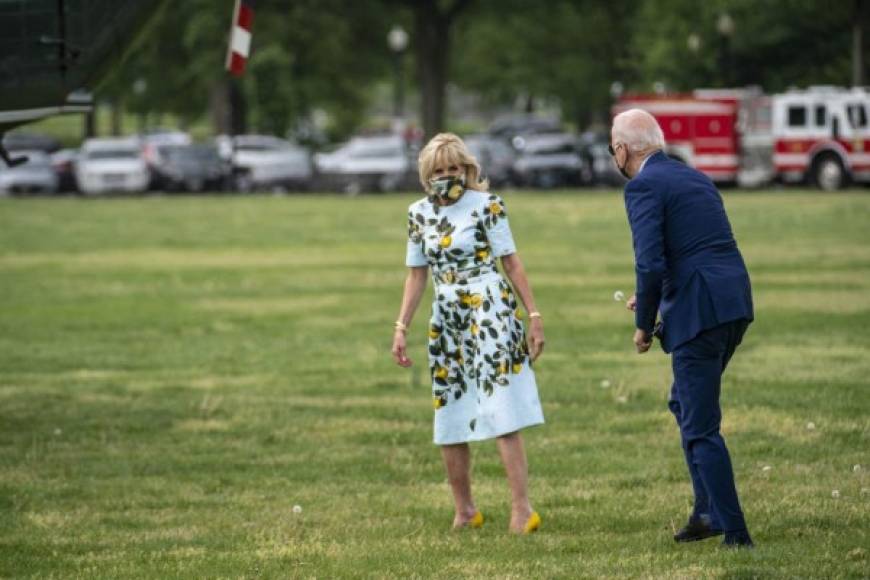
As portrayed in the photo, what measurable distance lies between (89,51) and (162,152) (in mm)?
41992

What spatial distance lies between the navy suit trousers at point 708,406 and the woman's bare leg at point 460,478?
47.7 inches

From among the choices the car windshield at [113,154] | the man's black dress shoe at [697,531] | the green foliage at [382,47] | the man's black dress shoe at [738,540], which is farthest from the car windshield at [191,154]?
the man's black dress shoe at [738,540]

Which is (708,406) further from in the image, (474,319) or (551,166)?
(551,166)

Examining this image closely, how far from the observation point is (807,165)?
44125mm

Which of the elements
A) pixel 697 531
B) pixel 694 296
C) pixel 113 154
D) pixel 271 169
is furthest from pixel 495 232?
pixel 113 154

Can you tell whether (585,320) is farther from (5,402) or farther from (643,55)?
(643,55)

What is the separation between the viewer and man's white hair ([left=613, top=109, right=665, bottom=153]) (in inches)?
289

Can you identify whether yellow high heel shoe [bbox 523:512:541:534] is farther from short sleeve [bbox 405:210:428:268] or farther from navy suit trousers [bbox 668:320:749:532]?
short sleeve [bbox 405:210:428:268]

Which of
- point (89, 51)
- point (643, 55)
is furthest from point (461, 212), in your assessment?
point (643, 55)

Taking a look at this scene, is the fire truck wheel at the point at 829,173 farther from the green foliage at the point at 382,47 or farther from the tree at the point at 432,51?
the tree at the point at 432,51

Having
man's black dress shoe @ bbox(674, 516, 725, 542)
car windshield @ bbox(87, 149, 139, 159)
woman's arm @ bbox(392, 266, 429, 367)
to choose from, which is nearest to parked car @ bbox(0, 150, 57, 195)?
car windshield @ bbox(87, 149, 139, 159)

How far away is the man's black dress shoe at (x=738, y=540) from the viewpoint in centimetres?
729

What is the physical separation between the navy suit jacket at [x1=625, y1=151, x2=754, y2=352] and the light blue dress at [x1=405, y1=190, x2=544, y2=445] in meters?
0.84

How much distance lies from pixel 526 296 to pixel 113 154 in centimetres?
4498
